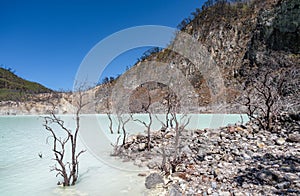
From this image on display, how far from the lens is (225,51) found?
65250mm

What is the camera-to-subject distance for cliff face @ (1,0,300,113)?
5303cm

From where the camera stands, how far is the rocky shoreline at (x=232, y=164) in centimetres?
556

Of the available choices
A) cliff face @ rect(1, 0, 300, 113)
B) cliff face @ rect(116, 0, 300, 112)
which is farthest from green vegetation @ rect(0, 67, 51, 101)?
cliff face @ rect(116, 0, 300, 112)

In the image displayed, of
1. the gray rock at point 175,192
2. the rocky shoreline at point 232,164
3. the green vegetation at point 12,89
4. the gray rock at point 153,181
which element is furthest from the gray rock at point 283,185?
the green vegetation at point 12,89

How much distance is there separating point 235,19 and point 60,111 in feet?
206

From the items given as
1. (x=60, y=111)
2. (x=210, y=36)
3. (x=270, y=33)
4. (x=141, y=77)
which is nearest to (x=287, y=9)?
(x=270, y=33)

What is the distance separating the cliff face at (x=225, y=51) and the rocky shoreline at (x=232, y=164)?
A: 2993cm

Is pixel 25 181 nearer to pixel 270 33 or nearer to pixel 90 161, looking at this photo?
pixel 90 161

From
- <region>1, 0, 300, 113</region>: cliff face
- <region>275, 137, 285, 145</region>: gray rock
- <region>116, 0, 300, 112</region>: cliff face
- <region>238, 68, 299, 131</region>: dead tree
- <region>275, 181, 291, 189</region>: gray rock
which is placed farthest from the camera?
<region>116, 0, 300, 112</region>: cliff face

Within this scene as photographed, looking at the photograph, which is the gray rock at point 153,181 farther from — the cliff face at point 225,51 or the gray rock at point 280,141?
the cliff face at point 225,51

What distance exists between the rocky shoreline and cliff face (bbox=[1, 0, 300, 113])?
29934 mm

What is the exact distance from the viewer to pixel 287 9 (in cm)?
5484

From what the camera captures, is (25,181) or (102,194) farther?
(25,181)

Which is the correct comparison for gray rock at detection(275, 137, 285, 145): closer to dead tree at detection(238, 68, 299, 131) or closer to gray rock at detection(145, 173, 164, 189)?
dead tree at detection(238, 68, 299, 131)
